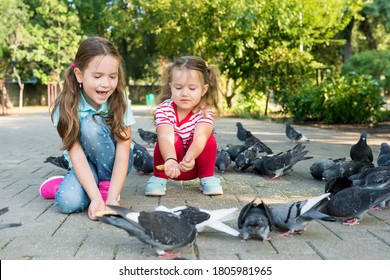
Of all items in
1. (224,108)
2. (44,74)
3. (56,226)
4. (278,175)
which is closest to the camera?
(56,226)

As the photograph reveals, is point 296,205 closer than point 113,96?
Yes

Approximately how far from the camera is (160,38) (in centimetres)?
2188

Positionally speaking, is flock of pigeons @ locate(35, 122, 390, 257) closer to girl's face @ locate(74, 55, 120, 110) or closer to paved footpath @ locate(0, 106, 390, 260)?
paved footpath @ locate(0, 106, 390, 260)

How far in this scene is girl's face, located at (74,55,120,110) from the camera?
382 cm

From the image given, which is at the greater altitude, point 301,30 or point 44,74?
point 301,30

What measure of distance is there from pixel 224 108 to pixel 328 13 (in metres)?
5.79

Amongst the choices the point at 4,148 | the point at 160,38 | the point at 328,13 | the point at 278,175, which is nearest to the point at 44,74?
the point at 160,38

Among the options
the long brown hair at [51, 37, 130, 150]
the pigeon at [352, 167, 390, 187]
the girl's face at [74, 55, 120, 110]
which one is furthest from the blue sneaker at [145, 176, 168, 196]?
the pigeon at [352, 167, 390, 187]

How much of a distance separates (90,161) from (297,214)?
191cm

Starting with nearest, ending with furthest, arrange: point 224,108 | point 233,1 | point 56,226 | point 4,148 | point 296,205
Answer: point 296,205 → point 56,226 → point 4,148 → point 233,1 → point 224,108

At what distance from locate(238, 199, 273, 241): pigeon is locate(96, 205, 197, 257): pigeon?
0.41 metres

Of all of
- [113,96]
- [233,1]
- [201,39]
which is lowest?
[113,96]

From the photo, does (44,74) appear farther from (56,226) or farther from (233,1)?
(56,226)

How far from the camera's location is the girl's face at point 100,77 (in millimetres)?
3816
